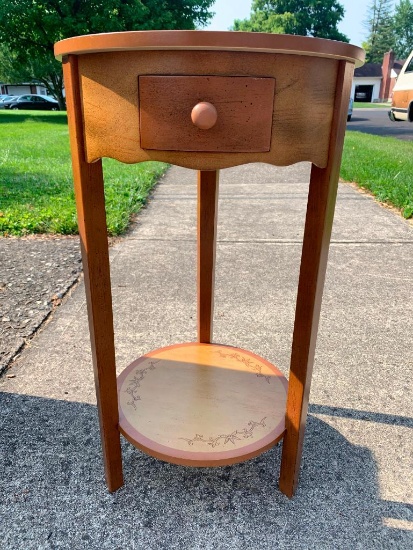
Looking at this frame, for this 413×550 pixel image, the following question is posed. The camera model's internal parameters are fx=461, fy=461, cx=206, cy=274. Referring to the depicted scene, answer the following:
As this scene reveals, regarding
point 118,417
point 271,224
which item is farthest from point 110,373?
point 271,224

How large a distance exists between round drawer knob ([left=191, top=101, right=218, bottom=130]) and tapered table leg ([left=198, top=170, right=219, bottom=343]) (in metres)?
0.72

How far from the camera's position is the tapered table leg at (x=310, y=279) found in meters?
1.03

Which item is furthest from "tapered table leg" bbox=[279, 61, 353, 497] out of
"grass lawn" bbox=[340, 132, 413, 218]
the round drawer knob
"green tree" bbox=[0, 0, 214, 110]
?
"green tree" bbox=[0, 0, 214, 110]

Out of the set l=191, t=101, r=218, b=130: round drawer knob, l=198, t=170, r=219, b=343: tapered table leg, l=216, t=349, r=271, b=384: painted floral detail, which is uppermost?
l=191, t=101, r=218, b=130: round drawer knob

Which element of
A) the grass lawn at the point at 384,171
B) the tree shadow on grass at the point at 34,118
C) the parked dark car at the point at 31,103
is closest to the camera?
the grass lawn at the point at 384,171

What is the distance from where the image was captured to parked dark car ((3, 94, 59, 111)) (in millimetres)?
34625

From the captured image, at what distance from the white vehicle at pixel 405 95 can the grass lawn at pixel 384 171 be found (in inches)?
65.7

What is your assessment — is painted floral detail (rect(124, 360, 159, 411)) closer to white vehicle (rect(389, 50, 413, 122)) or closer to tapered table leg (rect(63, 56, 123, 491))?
tapered table leg (rect(63, 56, 123, 491))

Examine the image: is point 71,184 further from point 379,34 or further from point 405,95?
point 379,34

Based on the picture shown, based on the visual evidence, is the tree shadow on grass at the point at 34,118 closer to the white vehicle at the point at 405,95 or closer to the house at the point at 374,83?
the white vehicle at the point at 405,95

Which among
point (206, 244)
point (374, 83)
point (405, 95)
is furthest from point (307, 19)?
point (206, 244)

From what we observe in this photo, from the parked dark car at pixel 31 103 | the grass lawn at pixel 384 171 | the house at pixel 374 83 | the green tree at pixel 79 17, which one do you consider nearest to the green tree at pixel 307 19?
the house at pixel 374 83

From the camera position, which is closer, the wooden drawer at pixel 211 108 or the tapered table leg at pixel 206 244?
the wooden drawer at pixel 211 108

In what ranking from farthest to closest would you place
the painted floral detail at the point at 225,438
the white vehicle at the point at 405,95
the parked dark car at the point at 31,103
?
the parked dark car at the point at 31,103
the white vehicle at the point at 405,95
the painted floral detail at the point at 225,438
